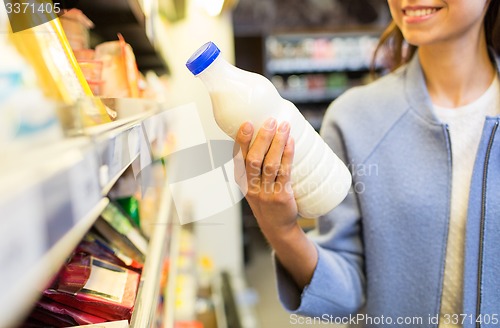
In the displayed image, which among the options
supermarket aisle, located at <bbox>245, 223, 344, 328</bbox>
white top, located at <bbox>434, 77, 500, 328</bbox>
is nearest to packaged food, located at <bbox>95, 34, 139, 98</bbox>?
white top, located at <bbox>434, 77, 500, 328</bbox>

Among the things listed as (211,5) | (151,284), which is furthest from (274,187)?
(211,5)

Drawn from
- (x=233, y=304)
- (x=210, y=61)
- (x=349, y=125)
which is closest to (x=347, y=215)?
(x=349, y=125)

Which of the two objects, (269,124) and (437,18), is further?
(437,18)

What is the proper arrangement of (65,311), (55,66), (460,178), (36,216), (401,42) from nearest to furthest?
(36,216) < (55,66) < (65,311) < (460,178) < (401,42)

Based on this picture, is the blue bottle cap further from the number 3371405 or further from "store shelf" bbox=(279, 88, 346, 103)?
"store shelf" bbox=(279, 88, 346, 103)

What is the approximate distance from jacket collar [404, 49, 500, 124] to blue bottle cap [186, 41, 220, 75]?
2.05 ft

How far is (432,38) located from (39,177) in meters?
0.89

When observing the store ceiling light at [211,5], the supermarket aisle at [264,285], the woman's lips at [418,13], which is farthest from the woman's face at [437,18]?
the store ceiling light at [211,5]

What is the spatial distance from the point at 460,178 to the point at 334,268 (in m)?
0.35

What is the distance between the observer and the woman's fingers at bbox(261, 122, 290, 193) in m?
0.71

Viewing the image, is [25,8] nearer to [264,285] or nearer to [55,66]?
[55,66]

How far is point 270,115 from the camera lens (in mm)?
721

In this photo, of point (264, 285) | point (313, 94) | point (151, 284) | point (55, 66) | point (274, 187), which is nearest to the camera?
point (55, 66)

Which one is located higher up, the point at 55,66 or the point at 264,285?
the point at 55,66
